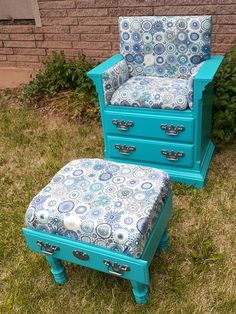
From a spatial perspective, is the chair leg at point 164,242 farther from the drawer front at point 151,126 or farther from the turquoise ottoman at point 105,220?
the drawer front at point 151,126

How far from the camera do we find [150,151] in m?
2.93

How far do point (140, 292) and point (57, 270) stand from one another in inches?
20.5

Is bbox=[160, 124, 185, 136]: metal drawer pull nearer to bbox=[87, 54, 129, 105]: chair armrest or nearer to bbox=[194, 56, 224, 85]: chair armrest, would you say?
bbox=[194, 56, 224, 85]: chair armrest

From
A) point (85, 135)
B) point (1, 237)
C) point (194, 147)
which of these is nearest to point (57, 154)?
point (85, 135)

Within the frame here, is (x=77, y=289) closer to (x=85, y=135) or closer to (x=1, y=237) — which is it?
(x=1, y=237)

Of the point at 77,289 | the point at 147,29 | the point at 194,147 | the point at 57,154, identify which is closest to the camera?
the point at 77,289

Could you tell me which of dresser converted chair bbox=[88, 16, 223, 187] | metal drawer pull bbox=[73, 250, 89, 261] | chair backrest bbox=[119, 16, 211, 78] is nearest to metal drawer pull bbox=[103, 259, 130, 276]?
metal drawer pull bbox=[73, 250, 89, 261]

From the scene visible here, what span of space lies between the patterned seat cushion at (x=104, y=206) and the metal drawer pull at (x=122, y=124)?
81cm

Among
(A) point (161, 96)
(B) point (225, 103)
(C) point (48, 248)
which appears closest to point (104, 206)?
(C) point (48, 248)

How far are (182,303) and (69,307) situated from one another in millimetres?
648

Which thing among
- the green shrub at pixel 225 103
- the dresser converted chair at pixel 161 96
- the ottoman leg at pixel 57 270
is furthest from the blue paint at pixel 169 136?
the ottoman leg at pixel 57 270

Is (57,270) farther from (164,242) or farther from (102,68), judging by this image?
(102,68)

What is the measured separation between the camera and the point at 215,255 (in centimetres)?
225

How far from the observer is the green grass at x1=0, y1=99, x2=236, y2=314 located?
2.03m
